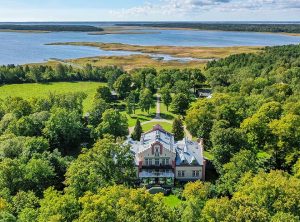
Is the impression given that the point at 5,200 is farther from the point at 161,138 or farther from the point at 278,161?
the point at 278,161

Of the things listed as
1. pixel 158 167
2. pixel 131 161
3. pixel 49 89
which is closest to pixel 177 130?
pixel 158 167

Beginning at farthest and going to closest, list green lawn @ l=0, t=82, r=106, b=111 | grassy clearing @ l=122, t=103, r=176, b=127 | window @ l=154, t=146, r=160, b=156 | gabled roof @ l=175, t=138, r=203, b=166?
green lawn @ l=0, t=82, r=106, b=111, grassy clearing @ l=122, t=103, r=176, b=127, gabled roof @ l=175, t=138, r=203, b=166, window @ l=154, t=146, r=160, b=156

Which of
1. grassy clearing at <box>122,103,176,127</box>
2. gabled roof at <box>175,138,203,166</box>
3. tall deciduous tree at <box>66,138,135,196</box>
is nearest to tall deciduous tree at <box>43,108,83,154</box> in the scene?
tall deciduous tree at <box>66,138,135,196</box>

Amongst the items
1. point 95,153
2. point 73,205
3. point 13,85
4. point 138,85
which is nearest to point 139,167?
point 95,153

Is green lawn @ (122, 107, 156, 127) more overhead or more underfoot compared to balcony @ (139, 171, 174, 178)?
more underfoot

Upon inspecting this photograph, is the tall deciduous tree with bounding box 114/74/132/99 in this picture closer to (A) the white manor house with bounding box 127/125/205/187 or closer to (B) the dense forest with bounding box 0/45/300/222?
Result: (B) the dense forest with bounding box 0/45/300/222

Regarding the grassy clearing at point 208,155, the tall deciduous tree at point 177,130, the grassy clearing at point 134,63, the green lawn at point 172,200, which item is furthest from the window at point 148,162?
the grassy clearing at point 134,63
